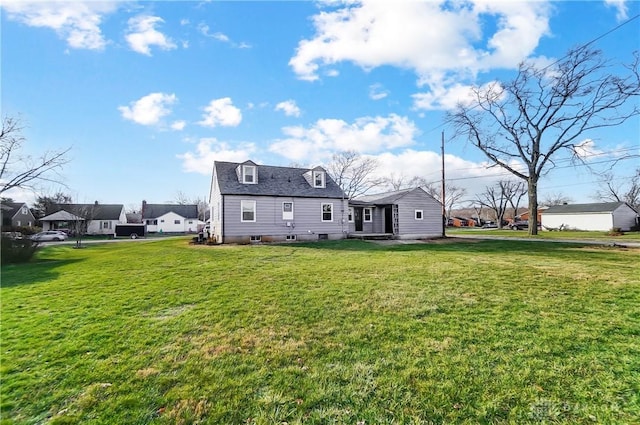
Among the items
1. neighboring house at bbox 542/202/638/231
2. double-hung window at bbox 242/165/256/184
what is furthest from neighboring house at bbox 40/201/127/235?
neighboring house at bbox 542/202/638/231

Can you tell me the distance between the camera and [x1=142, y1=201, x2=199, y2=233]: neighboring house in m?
52.0

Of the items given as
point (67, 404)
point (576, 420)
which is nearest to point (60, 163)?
point (67, 404)

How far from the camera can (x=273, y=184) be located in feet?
67.8

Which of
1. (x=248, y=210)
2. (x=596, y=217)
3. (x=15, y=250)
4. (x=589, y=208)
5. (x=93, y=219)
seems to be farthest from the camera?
(x=93, y=219)

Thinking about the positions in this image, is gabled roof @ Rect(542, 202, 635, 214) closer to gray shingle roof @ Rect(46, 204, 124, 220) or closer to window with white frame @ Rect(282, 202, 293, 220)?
window with white frame @ Rect(282, 202, 293, 220)

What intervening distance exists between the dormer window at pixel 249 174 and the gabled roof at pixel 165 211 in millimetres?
39207

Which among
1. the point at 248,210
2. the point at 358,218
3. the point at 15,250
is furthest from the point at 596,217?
the point at 15,250

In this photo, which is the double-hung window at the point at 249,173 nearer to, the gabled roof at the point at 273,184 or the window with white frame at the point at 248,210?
the gabled roof at the point at 273,184

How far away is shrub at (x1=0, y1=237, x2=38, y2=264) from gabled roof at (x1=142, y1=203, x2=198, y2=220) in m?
41.7

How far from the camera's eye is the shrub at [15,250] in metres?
12.8

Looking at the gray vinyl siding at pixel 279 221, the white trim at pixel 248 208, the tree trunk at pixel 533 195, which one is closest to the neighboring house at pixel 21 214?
the gray vinyl siding at pixel 279 221

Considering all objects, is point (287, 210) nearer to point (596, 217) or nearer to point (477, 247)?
point (477, 247)

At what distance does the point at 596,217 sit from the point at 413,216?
119 ft

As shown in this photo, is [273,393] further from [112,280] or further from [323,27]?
[323,27]
